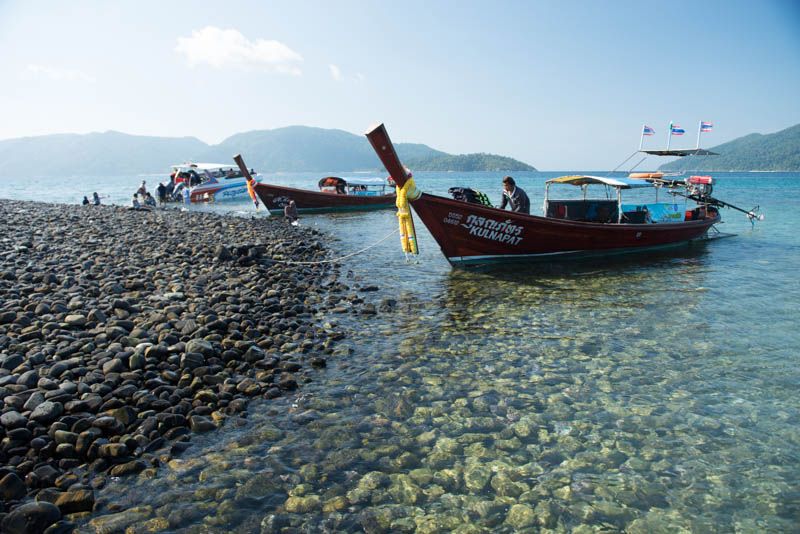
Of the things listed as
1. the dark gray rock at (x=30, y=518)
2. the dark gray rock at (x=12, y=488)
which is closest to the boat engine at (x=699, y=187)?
the dark gray rock at (x=30, y=518)

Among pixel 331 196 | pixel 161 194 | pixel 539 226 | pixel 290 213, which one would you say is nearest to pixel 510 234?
pixel 539 226

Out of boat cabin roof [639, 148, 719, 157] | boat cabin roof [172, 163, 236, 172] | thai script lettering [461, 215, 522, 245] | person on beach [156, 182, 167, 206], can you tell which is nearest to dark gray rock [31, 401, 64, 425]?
thai script lettering [461, 215, 522, 245]

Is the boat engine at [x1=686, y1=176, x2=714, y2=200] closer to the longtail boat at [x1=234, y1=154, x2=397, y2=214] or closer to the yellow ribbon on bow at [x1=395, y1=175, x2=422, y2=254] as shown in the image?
the yellow ribbon on bow at [x1=395, y1=175, x2=422, y2=254]

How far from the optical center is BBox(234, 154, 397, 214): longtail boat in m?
29.3

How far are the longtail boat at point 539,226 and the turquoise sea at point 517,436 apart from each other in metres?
4.08

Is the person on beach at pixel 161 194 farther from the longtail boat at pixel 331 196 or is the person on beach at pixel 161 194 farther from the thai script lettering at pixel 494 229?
the thai script lettering at pixel 494 229

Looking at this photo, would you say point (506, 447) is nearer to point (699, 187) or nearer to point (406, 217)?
point (406, 217)

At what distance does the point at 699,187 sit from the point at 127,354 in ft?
75.8

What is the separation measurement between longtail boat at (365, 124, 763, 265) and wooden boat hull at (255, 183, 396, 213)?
19130 mm

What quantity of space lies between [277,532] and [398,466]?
4.24ft

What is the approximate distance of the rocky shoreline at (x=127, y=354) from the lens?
404cm

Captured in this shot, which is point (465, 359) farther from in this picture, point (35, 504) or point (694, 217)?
point (694, 217)

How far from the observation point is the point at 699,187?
19.8 metres

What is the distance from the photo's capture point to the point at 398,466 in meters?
4.30
